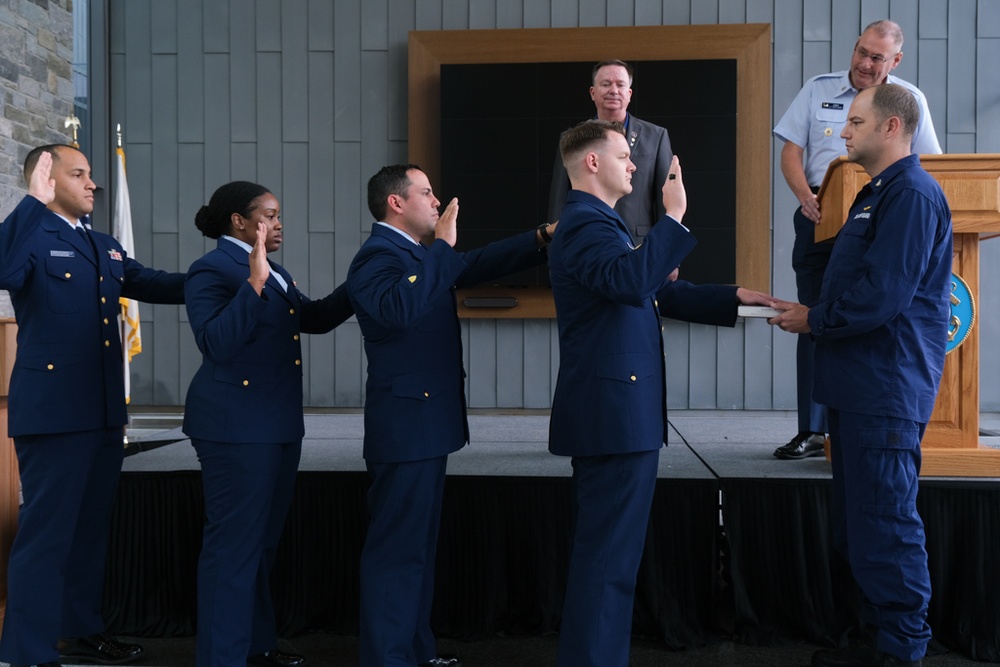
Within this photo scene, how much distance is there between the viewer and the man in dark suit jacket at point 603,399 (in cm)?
196

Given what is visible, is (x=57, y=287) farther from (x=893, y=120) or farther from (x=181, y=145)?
(x=181, y=145)

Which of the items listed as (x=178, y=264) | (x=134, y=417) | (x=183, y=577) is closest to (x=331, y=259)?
(x=178, y=264)

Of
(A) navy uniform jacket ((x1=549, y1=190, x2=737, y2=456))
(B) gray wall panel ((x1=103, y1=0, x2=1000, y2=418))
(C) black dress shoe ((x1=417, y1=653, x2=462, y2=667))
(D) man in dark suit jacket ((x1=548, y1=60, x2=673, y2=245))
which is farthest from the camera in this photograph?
(B) gray wall panel ((x1=103, y1=0, x2=1000, y2=418))

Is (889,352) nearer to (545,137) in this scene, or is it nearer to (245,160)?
(545,137)

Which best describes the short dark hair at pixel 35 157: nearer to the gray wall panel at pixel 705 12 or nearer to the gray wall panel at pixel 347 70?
the gray wall panel at pixel 347 70

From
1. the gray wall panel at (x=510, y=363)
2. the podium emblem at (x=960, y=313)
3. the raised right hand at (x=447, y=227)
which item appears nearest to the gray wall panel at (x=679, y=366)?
the gray wall panel at (x=510, y=363)

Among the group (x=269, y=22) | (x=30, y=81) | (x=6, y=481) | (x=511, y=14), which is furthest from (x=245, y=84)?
(x=6, y=481)

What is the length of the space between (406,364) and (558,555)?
998mm

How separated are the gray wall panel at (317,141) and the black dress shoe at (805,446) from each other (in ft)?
9.65

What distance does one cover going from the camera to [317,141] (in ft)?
20.7

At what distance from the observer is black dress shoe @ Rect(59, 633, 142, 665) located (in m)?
2.52

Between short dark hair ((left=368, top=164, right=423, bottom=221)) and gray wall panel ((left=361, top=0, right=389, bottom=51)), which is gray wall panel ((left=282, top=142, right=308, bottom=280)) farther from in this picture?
short dark hair ((left=368, top=164, right=423, bottom=221))

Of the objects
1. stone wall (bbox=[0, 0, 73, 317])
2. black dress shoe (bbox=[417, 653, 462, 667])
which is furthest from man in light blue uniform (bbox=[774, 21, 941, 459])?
stone wall (bbox=[0, 0, 73, 317])

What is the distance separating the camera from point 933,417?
264cm
